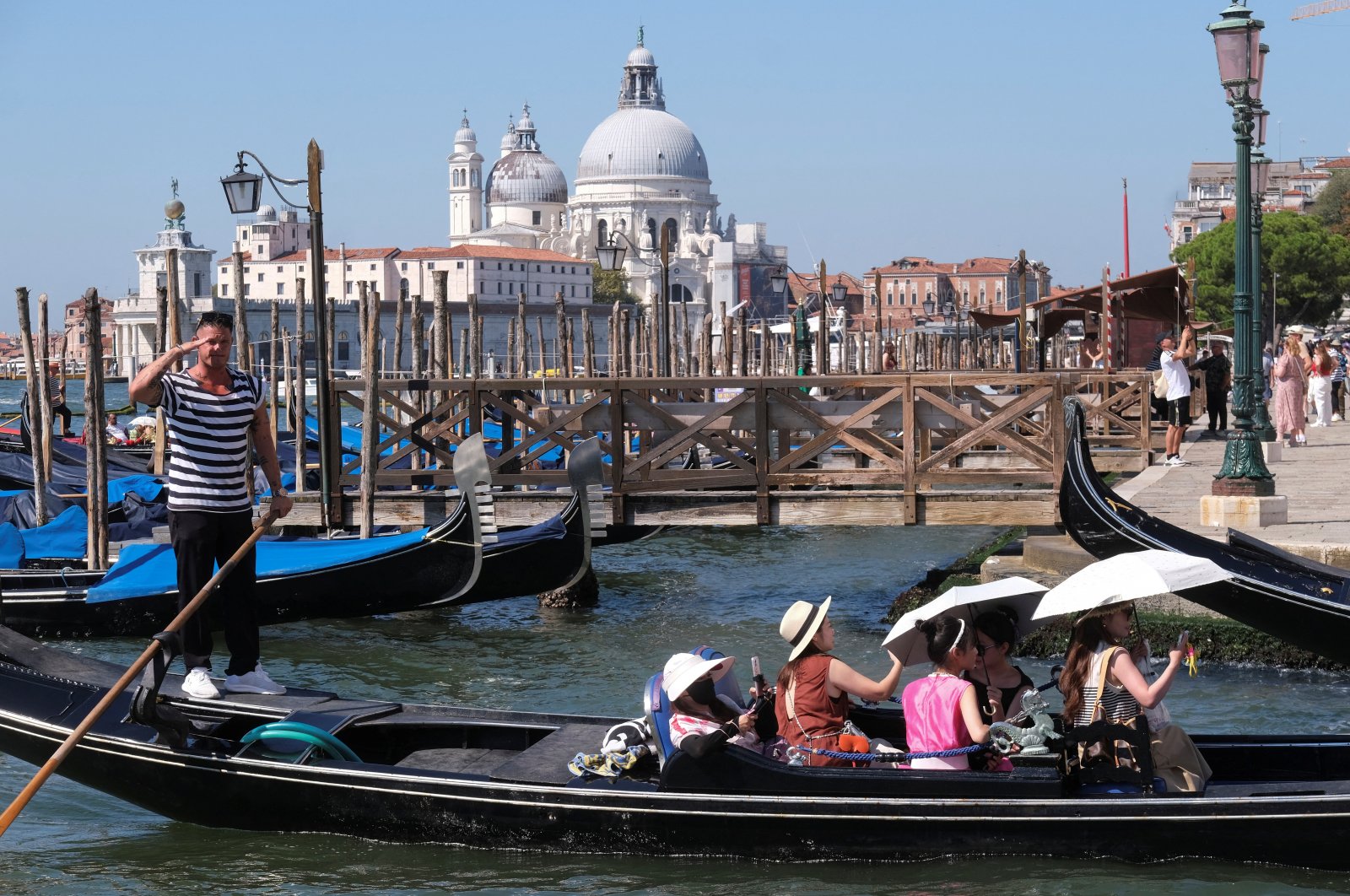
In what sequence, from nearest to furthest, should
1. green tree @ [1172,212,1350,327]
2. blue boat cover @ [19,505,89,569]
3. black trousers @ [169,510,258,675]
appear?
black trousers @ [169,510,258,675]
blue boat cover @ [19,505,89,569]
green tree @ [1172,212,1350,327]

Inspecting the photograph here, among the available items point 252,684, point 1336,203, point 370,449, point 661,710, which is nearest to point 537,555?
point 370,449

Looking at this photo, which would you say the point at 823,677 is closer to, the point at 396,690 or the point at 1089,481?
the point at 1089,481

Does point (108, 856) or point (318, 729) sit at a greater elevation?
point (318, 729)

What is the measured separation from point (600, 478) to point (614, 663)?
2.71 feet

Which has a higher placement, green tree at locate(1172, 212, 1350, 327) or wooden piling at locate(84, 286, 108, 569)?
green tree at locate(1172, 212, 1350, 327)

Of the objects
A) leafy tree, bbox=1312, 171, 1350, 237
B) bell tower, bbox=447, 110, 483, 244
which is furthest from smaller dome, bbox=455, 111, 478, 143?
leafy tree, bbox=1312, 171, 1350, 237

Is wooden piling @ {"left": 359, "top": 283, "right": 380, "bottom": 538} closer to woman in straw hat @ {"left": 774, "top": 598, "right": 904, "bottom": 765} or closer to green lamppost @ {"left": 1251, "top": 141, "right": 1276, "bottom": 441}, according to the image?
→ green lamppost @ {"left": 1251, "top": 141, "right": 1276, "bottom": 441}

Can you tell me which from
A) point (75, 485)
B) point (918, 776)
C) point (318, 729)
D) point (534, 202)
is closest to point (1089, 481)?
point (918, 776)

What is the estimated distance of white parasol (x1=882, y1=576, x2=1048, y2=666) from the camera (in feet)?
13.9

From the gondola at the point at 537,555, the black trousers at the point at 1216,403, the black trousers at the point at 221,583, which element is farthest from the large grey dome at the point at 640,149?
the black trousers at the point at 221,583

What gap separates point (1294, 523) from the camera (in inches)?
308

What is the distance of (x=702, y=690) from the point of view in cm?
426

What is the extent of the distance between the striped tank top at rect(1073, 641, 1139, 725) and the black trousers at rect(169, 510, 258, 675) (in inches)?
94.0

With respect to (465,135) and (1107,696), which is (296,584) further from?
(465,135)
